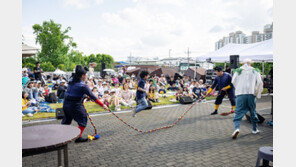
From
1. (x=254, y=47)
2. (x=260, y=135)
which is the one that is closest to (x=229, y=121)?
(x=260, y=135)

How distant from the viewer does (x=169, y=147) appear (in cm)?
467

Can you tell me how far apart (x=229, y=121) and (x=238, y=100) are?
6.73 feet

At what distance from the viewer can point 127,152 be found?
4.38 m

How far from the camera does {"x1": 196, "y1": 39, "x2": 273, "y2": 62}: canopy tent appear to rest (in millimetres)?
13333

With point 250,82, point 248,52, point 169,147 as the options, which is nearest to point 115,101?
point 169,147

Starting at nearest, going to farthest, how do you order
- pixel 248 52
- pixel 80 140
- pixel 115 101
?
pixel 80 140 < pixel 115 101 < pixel 248 52

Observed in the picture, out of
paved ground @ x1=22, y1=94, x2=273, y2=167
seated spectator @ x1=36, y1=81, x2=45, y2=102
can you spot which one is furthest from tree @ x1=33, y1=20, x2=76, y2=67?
paved ground @ x1=22, y1=94, x2=273, y2=167

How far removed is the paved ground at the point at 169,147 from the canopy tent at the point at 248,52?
8442 mm

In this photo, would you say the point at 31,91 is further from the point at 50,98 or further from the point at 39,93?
the point at 39,93

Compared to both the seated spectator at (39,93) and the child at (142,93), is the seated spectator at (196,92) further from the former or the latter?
the seated spectator at (39,93)

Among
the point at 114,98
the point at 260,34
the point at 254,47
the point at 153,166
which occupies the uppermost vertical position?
the point at 260,34

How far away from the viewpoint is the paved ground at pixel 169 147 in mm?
3932

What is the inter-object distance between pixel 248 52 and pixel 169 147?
43.0 feet

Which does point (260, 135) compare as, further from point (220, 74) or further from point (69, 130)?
point (69, 130)
